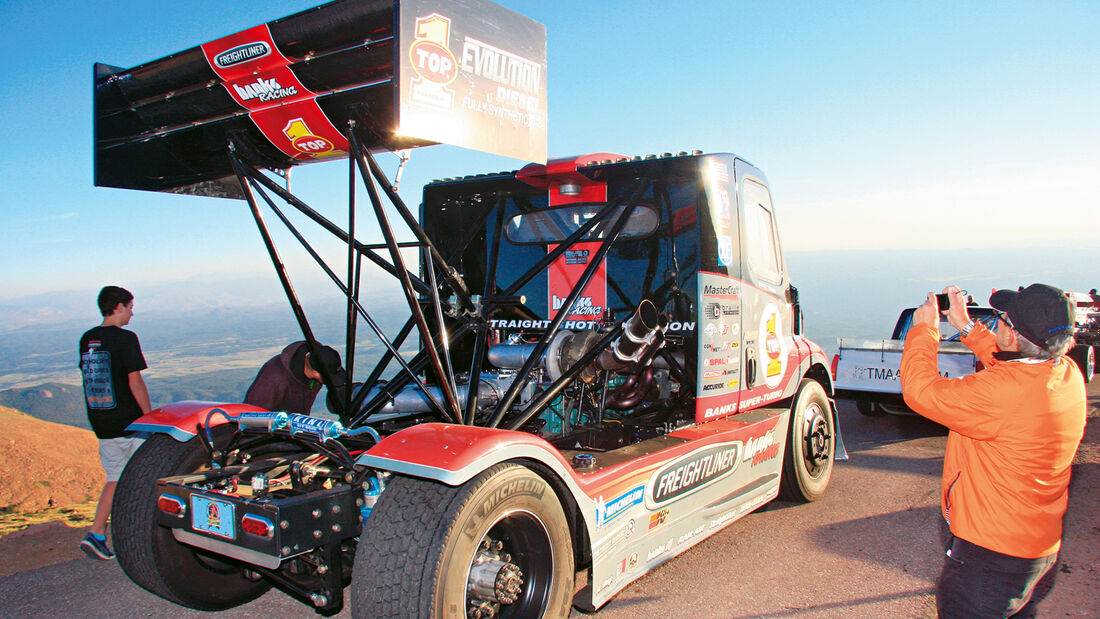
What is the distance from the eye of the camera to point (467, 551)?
2.88 m

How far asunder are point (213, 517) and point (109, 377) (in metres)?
2.37

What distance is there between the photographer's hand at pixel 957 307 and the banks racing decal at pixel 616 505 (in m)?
1.80

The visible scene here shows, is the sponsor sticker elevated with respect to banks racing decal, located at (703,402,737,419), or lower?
lower

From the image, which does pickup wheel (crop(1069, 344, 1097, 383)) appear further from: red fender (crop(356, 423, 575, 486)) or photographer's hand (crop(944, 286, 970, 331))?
red fender (crop(356, 423, 575, 486))

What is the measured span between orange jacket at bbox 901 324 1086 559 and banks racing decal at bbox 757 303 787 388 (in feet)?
8.96

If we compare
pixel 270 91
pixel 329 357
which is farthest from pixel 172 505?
pixel 270 91

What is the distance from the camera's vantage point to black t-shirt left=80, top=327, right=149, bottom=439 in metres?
4.86

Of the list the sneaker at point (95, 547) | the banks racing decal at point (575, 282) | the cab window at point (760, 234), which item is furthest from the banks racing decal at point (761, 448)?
the sneaker at point (95, 547)

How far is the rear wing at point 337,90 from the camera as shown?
284 centimetres

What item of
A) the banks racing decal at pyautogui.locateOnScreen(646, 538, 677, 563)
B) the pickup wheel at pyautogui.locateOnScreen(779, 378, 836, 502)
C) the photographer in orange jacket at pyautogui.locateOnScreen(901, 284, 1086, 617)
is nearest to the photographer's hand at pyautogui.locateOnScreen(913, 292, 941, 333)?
the photographer in orange jacket at pyautogui.locateOnScreen(901, 284, 1086, 617)

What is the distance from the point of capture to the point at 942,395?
2.79 m

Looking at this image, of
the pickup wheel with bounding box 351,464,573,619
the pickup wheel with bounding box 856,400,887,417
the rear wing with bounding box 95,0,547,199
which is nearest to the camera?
the pickup wheel with bounding box 351,464,573,619

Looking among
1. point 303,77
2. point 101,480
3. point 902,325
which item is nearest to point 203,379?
point 101,480

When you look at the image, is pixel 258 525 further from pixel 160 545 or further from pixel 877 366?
pixel 877 366
